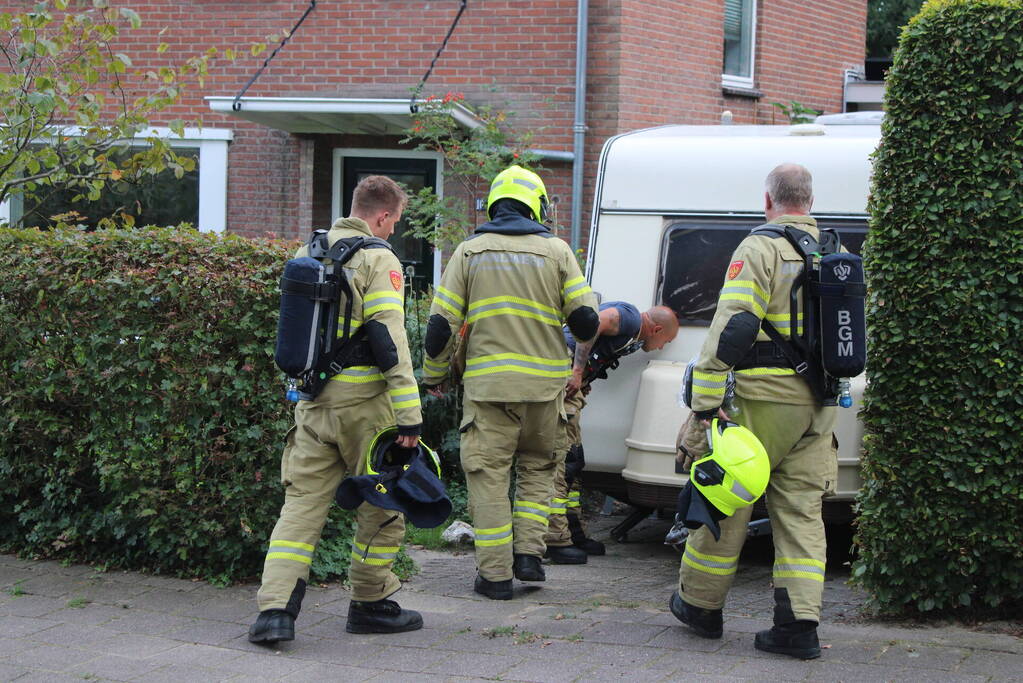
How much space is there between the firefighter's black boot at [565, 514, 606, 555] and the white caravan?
0.23m

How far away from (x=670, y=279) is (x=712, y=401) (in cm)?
213

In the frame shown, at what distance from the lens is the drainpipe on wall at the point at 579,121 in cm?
1032

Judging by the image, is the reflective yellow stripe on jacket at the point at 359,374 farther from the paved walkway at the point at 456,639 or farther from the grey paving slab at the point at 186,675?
the grey paving slab at the point at 186,675

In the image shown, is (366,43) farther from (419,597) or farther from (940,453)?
(940,453)

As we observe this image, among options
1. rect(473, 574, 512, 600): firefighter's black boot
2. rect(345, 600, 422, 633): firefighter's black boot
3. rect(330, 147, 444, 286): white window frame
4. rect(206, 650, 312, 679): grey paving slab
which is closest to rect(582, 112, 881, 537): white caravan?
rect(473, 574, 512, 600): firefighter's black boot

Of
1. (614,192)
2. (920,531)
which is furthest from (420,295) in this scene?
(920,531)

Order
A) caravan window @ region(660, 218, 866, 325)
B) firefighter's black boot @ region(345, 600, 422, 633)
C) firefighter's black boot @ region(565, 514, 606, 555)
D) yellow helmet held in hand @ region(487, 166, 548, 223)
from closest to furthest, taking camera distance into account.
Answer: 1. firefighter's black boot @ region(345, 600, 422, 633)
2. yellow helmet held in hand @ region(487, 166, 548, 223)
3. caravan window @ region(660, 218, 866, 325)
4. firefighter's black boot @ region(565, 514, 606, 555)

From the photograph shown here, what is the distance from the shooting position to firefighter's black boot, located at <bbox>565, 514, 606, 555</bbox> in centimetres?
692

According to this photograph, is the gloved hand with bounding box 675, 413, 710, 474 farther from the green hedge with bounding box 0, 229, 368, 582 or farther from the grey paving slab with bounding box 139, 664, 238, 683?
the grey paving slab with bounding box 139, 664, 238, 683

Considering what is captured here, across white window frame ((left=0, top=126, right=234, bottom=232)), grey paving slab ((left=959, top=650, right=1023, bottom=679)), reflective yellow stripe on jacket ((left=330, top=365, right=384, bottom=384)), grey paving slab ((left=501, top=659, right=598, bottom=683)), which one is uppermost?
white window frame ((left=0, top=126, right=234, bottom=232))

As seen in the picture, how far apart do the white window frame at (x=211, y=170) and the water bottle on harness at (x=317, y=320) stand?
6918 mm

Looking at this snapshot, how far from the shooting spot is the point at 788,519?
503 cm

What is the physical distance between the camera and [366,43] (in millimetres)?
11133

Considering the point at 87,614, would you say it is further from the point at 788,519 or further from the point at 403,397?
the point at 788,519
